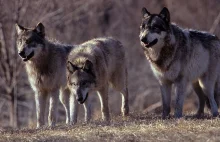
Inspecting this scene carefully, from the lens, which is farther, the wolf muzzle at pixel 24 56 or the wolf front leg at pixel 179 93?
the wolf muzzle at pixel 24 56

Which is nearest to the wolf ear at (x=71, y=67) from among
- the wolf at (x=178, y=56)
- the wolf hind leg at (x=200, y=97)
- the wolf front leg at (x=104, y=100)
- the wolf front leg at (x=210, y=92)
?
the wolf front leg at (x=104, y=100)

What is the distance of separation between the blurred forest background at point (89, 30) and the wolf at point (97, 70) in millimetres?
2218

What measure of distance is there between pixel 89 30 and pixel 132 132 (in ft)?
61.8

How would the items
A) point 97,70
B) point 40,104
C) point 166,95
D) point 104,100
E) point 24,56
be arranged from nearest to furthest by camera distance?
point 97,70
point 24,56
point 166,95
point 104,100
point 40,104

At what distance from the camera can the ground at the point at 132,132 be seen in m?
11.4

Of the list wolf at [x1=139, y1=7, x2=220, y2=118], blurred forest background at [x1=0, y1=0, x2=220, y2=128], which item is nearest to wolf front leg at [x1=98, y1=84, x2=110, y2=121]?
wolf at [x1=139, y1=7, x2=220, y2=118]

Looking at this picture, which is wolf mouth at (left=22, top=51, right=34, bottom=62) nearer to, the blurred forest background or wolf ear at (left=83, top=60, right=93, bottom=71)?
wolf ear at (left=83, top=60, right=93, bottom=71)

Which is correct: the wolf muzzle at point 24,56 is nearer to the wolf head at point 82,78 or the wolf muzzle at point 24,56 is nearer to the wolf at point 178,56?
the wolf head at point 82,78

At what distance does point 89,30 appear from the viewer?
99.1ft

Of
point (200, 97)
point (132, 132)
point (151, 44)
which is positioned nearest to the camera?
point (132, 132)

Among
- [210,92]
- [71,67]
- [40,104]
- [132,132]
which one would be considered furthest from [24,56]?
[210,92]

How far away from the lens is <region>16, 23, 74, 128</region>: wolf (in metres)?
14.2

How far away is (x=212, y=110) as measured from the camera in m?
14.5

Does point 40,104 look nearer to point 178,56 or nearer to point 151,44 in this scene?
point 151,44
